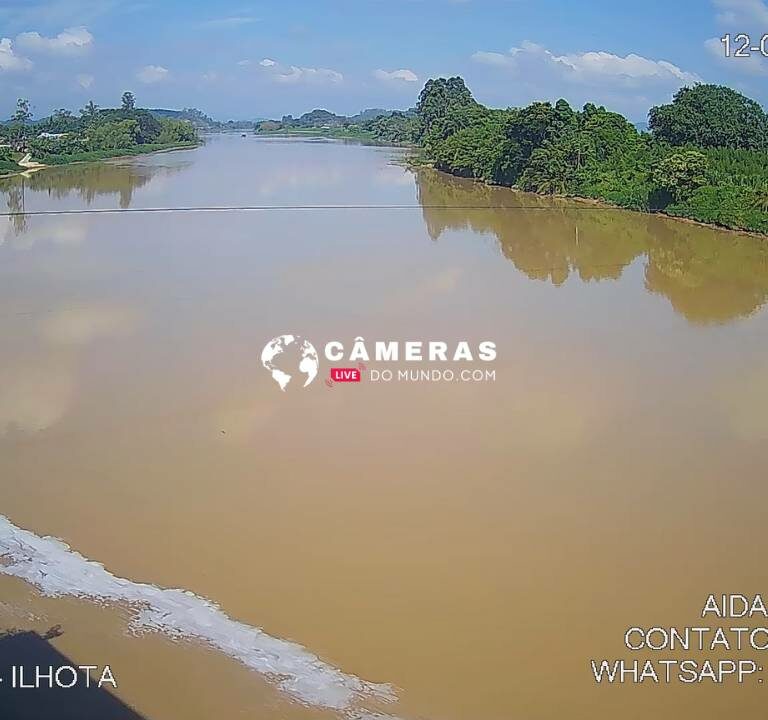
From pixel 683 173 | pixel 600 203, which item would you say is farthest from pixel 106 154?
pixel 683 173

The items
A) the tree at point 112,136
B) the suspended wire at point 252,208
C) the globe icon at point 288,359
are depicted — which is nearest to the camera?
the globe icon at point 288,359

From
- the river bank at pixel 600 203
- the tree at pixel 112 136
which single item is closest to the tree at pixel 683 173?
the river bank at pixel 600 203

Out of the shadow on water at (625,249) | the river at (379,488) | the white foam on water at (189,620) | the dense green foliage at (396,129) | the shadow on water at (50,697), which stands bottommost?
the shadow on water at (50,697)

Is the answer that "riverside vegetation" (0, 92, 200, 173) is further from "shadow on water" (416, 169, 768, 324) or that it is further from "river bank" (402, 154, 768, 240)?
"shadow on water" (416, 169, 768, 324)

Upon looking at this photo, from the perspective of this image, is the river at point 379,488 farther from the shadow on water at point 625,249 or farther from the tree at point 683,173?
the tree at point 683,173

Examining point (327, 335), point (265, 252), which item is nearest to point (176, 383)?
point (327, 335)

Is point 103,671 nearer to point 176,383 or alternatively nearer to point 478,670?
point 478,670
